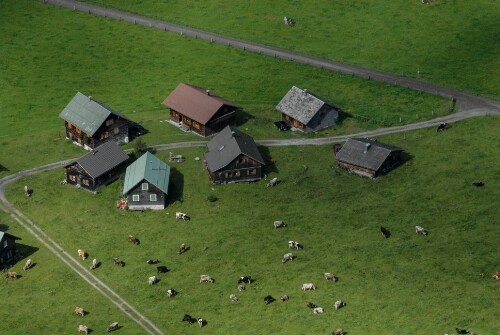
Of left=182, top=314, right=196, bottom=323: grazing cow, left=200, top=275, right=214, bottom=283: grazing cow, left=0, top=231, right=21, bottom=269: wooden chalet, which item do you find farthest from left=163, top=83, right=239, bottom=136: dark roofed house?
left=182, top=314, right=196, bottom=323: grazing cow

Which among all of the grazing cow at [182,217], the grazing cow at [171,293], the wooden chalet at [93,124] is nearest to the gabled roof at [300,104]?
the wooden chalet at [93,124]

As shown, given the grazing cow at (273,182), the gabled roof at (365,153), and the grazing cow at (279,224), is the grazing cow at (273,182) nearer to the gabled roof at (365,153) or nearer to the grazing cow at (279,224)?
the gabled roof at (365,153)

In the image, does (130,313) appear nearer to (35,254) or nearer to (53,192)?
(35,254)

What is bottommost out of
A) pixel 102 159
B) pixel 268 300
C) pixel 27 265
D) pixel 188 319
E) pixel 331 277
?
pixel 27 265

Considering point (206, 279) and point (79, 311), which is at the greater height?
point (206, 279)

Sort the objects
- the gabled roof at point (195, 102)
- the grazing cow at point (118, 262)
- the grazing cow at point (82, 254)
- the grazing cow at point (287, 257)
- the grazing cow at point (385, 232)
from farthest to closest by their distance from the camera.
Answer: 1. the gabled roof at point (195, 102)
2. the grazing cow at point (82, 254)
3. the grazing cow at point (385, 232)
4. the grazing cow at point (118, 262)
5. the grazing cow at point (287, 257)

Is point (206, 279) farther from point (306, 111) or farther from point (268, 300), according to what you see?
point (306, 111)

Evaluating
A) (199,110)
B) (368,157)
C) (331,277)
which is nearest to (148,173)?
(199,110)
